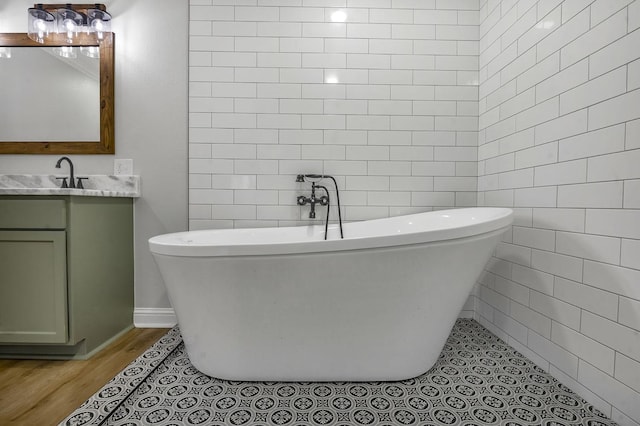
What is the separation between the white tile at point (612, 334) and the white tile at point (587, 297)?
0.03 m

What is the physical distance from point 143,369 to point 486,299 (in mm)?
1894

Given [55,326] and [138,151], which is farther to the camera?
[138,151]

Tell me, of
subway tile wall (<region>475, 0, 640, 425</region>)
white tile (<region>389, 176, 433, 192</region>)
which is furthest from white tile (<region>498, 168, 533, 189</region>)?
white tile (<region>389, 176, 433, 192</region>)

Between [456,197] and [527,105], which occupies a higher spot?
[527,105]

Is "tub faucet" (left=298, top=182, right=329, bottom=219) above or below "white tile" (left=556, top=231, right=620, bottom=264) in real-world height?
above

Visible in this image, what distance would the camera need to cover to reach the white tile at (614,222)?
3.41 feet

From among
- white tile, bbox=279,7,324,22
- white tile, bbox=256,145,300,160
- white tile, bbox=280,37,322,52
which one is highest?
white tile, bbox=279,7,324,22

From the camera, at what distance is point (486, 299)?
76.0 inches

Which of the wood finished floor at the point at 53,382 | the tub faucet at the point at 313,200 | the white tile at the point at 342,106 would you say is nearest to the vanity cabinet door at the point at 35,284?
the wood finished floor at the point at 53,382

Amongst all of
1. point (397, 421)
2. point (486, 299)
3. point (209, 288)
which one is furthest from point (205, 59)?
point (486, 299)

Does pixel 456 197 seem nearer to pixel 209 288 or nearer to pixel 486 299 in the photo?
pixel 486 299

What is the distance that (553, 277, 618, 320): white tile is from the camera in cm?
112

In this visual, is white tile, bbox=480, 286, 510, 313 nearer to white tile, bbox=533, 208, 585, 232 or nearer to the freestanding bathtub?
white tile, bbox=533, 208, 585, 232

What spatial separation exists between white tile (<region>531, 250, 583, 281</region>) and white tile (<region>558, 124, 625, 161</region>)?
16.6 inches
